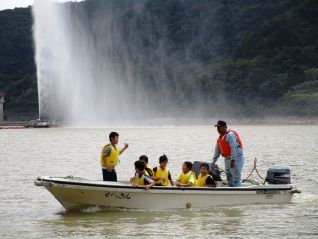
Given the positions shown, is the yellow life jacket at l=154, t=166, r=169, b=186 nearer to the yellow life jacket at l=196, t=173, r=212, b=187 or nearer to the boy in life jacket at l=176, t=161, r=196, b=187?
the boy in life jacket at l=176, t=161, r=196, b=187

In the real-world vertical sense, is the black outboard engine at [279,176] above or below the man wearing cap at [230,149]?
below

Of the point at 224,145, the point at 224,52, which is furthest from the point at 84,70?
the point at 224,145

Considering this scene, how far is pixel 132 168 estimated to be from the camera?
3553 centimetres

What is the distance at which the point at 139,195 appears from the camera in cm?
1925

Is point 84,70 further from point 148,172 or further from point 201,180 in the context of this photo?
point 148,172

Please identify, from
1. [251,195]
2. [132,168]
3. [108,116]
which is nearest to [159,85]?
[108,116]

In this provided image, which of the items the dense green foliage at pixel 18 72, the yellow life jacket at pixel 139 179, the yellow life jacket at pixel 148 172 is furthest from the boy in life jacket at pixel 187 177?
the dense green foliage at pixel 18 72

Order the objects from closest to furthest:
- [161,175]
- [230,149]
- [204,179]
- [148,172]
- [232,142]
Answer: [148,172] → [161,175] → [232,142] → [230,149] → [204,179]

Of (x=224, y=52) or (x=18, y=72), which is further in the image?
(x=18, y=72)

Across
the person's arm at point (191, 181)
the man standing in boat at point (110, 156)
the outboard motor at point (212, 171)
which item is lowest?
the person's arm at point (191, 181)

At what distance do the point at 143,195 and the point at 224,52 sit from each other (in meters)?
150

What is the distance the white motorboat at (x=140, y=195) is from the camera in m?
18.7

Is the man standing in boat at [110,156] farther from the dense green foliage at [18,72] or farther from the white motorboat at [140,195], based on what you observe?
the dense green foliage at [18,72]

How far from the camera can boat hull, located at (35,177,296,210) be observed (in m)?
18.7
